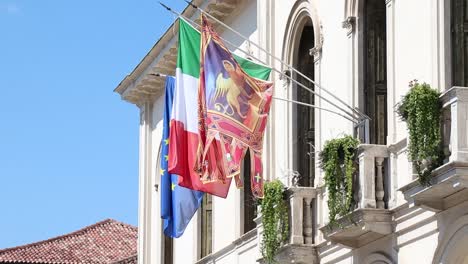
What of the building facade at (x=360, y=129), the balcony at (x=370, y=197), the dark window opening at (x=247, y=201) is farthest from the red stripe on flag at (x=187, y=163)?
the dark window opening at (x=247, y=201)

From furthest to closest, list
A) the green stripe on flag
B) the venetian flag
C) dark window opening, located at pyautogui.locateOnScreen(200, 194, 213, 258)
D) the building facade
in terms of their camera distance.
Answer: dark window opening, located at pyautogui.locateOnScreen(200, 194, 213, 258) → the green stripe on flag → the venetian flag → the building facade

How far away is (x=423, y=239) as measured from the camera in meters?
19.1

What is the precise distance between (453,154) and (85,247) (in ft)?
154

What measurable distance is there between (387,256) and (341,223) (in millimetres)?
775

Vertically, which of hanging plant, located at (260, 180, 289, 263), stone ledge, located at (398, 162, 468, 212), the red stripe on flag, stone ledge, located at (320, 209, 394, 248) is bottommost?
stone ledge, located at (398, 162, 468, 212)

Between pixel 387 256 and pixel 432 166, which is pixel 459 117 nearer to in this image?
pixel 432 166

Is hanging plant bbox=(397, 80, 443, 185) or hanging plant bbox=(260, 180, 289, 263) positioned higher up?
hanging plant bbox=(260, 180, 289, 263)

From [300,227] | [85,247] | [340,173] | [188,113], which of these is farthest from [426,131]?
Answer: [85,247]

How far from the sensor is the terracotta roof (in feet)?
201

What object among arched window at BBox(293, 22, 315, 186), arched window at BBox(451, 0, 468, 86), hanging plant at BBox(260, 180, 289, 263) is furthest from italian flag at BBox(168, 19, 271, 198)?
arched window at BBox(451, 0, 468, 86)

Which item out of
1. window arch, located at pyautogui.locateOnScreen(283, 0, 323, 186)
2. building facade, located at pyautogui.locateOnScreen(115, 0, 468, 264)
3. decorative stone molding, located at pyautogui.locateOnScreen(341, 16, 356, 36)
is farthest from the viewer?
window arch, located at pyautogui.locateOnScreen(283, 0, 323, 186)

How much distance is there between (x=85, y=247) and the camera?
6275 centimetres

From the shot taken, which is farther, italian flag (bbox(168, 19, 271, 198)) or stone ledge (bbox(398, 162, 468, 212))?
italian flag (bbox(168, 19, 271, 198))

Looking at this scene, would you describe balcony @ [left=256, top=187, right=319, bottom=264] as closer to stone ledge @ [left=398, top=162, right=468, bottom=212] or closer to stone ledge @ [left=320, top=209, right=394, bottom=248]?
stone ledge @ [left=320, top=209, right=394, bottom=248]
